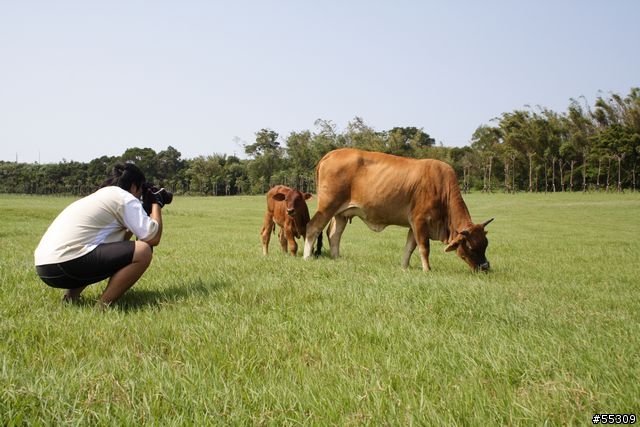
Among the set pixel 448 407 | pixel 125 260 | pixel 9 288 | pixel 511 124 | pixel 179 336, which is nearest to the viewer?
pixel 448 407

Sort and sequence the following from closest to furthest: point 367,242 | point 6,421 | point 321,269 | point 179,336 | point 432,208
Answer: point 6,421, point 179,336, point 321,269, point 432,208, point 367,242

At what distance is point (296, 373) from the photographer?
120 inches

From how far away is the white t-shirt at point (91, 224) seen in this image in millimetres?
4715

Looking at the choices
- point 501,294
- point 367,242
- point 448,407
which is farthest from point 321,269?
point 367,242

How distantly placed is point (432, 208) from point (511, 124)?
61685 millimetres

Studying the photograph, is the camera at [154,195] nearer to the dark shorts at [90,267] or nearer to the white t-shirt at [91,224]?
the white t-shirt at [91,224]

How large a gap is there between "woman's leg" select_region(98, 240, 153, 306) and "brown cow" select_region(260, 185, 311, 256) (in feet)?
16.9

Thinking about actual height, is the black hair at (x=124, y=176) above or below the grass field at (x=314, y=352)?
above

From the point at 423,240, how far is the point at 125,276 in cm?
546

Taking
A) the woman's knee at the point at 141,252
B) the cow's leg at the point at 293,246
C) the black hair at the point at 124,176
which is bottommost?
the cow's leg at the point at 293,246

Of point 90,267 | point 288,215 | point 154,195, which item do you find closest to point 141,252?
point 90,267

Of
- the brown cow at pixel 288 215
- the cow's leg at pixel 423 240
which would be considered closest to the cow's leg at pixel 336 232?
the brown cow at pixel 288 215

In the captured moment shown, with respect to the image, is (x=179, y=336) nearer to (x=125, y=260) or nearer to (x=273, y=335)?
(x=273, y=335)

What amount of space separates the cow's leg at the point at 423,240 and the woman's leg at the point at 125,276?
16.6ft
